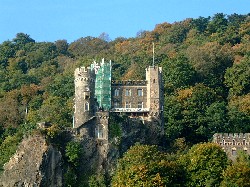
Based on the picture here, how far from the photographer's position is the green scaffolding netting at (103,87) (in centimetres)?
8612

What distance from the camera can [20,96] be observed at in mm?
106438

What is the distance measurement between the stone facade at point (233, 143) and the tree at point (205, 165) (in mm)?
5211

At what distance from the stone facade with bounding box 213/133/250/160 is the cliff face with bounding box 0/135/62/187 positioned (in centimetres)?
1706

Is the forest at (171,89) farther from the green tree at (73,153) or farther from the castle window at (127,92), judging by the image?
the castle window at (127,92)

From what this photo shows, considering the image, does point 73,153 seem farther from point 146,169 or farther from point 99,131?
point 146,169

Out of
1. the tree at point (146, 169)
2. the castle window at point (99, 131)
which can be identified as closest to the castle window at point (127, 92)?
the castle window at point (99, 131)

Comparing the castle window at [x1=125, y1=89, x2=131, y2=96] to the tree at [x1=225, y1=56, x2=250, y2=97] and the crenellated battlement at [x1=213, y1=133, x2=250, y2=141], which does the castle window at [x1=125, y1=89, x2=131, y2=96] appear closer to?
the crenellated battlement at [x1=213, y1=133, x2=250, y2=141]

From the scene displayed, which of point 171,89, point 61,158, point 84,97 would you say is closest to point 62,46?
point 171,89

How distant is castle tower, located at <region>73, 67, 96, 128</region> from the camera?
8162cm

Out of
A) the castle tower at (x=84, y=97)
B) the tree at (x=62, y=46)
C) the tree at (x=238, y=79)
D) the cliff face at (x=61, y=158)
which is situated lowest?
the cliff face at (x=61, y=158)

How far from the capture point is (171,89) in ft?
327

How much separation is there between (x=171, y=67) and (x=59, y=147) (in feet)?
88.1

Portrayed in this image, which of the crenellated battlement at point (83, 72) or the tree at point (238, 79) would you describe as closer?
the crenellated battlement at point (83, 72)

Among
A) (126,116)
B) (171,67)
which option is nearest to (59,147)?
(126,116)
